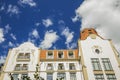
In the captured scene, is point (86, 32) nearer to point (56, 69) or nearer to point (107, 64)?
point (107, 64)

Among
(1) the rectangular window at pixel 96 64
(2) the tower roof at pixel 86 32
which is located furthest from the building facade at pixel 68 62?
(2) the tower roof at pixel 86 32

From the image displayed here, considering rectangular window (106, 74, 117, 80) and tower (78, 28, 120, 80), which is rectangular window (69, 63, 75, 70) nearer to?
tower (78, 28, 120, 80)

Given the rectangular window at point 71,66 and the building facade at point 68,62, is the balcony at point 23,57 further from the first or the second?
the rectangular window at point 71,66

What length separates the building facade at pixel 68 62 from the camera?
3912 centimetres

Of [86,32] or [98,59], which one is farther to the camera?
[86,32]

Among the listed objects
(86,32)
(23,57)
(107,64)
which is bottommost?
(107,64)

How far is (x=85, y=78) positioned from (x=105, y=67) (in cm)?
579

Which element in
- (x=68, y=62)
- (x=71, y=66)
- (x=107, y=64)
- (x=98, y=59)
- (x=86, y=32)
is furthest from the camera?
(x=86, y=32)

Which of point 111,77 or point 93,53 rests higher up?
point 93,53

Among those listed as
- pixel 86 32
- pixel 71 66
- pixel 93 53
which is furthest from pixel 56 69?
pixel 86 32

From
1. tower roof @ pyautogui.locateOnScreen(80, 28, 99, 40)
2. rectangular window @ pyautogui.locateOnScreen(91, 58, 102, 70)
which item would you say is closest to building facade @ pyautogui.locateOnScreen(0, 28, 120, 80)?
rectangular window @ pyautogui.locateOnScreen(91, 58, 102, 70)

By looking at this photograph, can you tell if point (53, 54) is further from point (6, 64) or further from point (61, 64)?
point (6, 64)

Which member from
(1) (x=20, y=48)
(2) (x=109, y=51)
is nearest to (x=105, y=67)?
(2) (x=109, y=51)

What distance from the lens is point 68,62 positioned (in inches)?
1706
